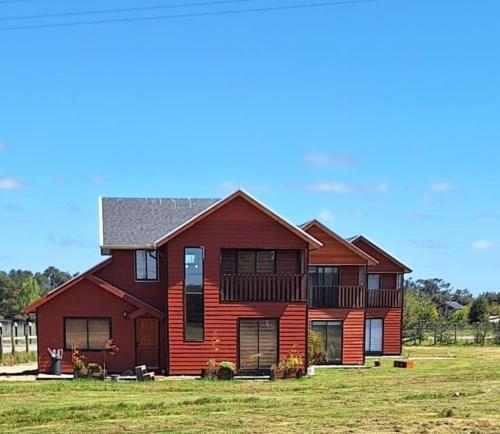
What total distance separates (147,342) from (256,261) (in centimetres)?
527

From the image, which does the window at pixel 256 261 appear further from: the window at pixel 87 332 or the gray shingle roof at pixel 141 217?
the window at pixel 87 332

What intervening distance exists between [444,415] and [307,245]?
510 inches

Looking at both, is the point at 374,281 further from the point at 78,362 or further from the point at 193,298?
the point at 78,362

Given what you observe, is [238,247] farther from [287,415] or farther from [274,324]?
[287,415]

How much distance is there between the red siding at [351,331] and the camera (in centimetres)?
2902

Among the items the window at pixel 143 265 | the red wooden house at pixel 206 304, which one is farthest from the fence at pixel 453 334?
the window at pixel 143 265

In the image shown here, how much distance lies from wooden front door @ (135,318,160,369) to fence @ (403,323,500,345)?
24.3m

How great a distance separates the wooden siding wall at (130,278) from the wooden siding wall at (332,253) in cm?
715

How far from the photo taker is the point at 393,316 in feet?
113

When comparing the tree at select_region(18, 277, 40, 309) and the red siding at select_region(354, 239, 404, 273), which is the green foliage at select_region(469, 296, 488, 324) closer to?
the red siding at select_region(354, 239, 404, 273)

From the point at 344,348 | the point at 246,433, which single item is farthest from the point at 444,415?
the point at 344,348

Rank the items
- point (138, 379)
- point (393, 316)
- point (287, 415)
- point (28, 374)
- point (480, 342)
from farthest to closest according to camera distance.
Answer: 1. point (480, 342)
2. point (393, 316)
3. point (28, 374)
4. point (138, 379)
5. point (287, 415)

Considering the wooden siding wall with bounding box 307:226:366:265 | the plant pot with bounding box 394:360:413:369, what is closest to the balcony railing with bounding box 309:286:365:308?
the wooden siding wall with bounding box 307:226:366:265

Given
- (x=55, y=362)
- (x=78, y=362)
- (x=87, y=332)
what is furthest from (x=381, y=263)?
(x=55, y=362)
